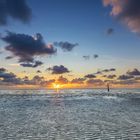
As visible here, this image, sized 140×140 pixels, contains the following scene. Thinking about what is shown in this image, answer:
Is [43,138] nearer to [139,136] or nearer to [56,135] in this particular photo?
[56,135]

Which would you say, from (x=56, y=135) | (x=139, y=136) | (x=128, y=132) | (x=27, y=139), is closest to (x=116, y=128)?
(x=128, y=132)

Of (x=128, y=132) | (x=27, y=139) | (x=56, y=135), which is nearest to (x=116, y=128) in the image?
(x=128, y=132)

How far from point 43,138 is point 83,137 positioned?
438 centimetres

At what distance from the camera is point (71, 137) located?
29.5m

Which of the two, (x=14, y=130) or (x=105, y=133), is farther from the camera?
(x=14, y=130)

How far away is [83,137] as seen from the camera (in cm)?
2920

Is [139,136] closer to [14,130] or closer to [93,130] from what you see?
[93,130]

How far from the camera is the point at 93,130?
33.6 meters

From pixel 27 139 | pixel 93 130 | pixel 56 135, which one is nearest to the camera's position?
pixel 27 139

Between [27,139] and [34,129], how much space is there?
6.83 meters

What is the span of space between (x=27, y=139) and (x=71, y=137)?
15.9 feet

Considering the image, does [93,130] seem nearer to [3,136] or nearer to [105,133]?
[105,133]

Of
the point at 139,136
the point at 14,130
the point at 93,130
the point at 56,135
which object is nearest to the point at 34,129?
the point at 14,130

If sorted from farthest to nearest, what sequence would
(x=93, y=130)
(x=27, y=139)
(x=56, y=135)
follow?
(x=93, y=130), (x=56, y=135), (x=27, y=139)
